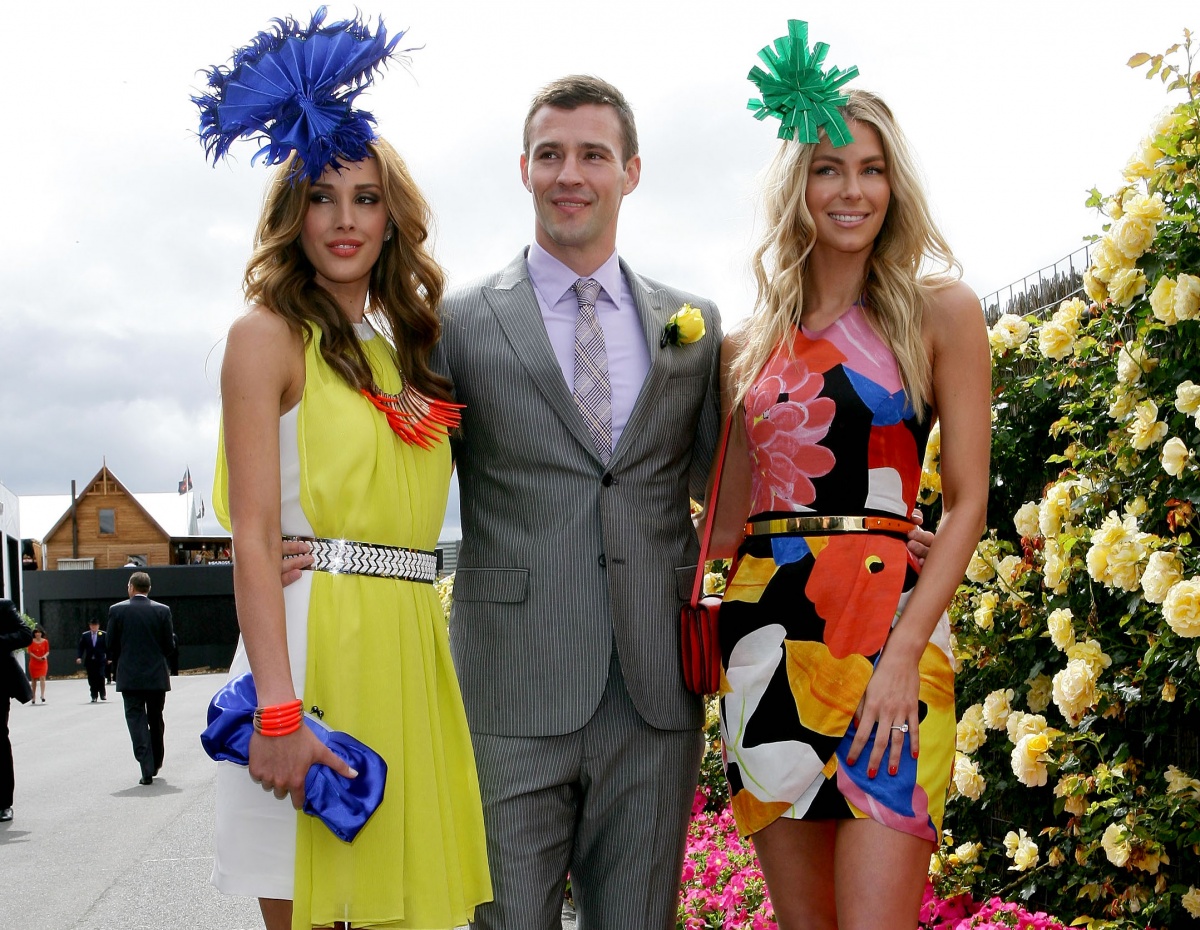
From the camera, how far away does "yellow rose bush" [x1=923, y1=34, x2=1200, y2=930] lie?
3529 mm

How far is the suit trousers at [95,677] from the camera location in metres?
22.9

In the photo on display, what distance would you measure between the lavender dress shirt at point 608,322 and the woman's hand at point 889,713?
35.3 inches

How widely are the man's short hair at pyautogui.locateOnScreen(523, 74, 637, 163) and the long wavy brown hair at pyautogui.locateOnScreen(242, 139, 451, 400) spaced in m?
0.49

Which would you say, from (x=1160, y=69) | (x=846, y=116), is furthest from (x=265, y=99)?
(x=1160, y=69)

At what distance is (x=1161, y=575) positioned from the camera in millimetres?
3371

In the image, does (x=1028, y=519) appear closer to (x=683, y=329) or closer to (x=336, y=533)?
(x=683, y=329)

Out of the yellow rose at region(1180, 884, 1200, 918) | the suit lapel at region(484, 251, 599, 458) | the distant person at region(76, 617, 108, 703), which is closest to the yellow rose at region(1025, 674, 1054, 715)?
the yellow rose at region(1180, 884, 1200, 918)

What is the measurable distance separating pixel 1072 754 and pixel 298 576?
2.71 metres

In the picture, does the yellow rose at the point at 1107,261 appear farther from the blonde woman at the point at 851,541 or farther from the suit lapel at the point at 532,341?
the suit lapel at the point at 532,341

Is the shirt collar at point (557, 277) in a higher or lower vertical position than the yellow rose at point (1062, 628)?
higher

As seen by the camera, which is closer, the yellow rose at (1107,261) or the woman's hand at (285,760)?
the woman's hand at (285,760)

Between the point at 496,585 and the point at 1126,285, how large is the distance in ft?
6.99

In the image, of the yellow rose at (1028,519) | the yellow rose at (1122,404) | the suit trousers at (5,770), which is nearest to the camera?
the yellow rose at (1122,404)

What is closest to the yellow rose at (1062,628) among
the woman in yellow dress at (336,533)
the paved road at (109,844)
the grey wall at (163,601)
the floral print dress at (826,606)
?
the floral print dress at (826,606)
